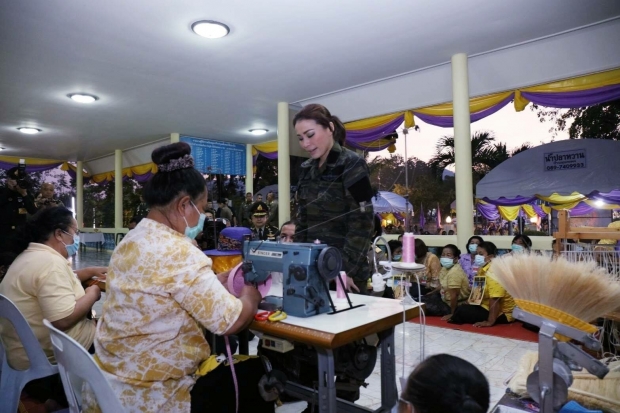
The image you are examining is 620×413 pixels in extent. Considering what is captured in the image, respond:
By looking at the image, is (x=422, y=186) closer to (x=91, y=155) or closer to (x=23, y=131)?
(x=23, y=131)

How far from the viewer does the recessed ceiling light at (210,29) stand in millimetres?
3941

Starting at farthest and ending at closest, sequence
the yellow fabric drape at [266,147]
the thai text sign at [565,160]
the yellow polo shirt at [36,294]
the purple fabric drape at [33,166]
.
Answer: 1. the purple fabric drape at [33,166]
2. the yellow fabric drape at [266,147]
3. the thai text sign at [565,160]
4. the yellow polo shirt at [36,294]

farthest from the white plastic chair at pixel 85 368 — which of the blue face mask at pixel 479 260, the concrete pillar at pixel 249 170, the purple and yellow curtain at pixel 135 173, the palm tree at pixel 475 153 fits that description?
the purple and yellow curtain at pixel 135 173

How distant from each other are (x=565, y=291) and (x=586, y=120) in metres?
6.94

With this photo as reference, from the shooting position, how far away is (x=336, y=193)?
6.22ft

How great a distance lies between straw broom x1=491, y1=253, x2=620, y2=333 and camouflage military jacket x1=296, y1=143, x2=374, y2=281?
2.89 ft

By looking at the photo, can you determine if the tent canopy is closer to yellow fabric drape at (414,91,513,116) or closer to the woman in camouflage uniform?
yellow fabric drape at (414,91,513,116)

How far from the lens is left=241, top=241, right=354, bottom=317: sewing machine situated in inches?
57.7

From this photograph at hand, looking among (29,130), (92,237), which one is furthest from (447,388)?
(92,237)

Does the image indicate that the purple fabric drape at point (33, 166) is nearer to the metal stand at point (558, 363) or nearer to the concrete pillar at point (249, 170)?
the concrete pillar at point (249, 170)

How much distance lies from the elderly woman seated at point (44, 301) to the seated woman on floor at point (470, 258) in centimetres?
375

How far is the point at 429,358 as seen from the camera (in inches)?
35.6

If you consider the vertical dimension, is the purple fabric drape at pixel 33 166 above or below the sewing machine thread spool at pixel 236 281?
above

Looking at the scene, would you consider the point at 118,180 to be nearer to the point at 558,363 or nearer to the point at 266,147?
the point at 266,147
